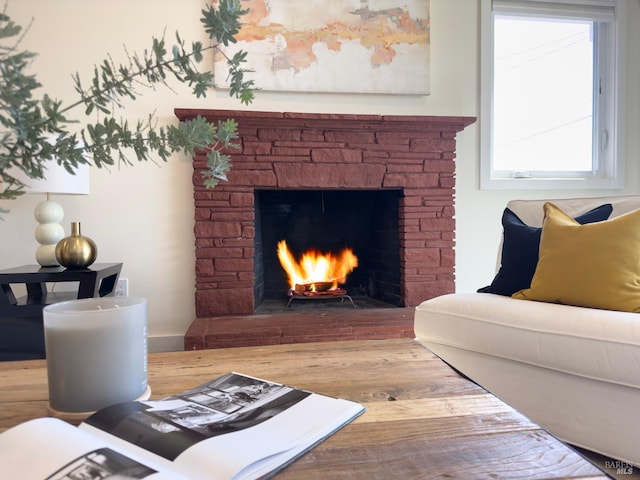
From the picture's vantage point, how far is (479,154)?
2586 millimetres

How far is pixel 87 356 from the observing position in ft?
1.99

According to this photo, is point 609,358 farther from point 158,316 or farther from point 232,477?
point 158,316

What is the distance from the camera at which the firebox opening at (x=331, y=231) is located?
2590 mm

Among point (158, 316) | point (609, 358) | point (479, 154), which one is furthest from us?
point (479, 154)

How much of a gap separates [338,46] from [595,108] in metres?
1.78

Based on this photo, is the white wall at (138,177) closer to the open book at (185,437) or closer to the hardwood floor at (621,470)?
the open book at (185,437)

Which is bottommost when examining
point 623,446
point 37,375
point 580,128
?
point 623,446

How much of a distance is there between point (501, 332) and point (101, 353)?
1.15 meters

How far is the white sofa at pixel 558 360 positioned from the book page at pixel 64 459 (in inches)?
45.1

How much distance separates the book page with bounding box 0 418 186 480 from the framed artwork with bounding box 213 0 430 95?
2.06 meters

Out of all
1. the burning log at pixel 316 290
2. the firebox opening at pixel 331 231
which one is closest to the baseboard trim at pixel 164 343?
the firebox opening at pixel 331 231

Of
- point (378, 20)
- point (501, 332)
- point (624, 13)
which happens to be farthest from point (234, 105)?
point (624, 13)

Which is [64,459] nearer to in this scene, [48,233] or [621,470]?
[621,470]

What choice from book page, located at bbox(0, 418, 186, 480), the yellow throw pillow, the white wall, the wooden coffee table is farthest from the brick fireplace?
book page, located at bbox(0, 418, 186, 480)
